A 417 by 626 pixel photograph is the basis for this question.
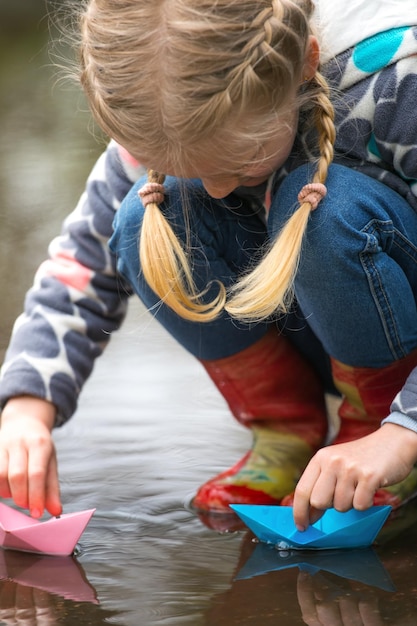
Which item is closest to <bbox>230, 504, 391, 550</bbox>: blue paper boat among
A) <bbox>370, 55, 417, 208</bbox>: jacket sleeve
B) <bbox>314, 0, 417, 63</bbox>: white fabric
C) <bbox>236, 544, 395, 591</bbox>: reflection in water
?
<bbox>236, 544, 395, 591</bbox>: reflection in water

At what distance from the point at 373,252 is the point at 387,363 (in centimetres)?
17

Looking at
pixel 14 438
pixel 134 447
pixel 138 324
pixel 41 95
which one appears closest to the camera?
pixel 14 438

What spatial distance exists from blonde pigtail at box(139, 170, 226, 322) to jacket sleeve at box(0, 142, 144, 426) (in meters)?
0.19

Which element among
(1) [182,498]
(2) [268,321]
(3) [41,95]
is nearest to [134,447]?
(1) [182,498]

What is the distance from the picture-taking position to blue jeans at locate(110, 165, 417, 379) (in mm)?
1361

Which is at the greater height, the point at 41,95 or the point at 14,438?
the point at 14,438

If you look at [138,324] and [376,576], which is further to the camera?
[138,324]

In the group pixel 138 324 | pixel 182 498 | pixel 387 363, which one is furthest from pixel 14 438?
pixel 138 324

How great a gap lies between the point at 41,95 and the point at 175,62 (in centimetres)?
273

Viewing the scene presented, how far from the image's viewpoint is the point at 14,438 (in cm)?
144

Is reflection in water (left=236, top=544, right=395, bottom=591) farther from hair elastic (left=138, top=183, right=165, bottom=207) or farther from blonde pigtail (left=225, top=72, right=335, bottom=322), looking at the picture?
hair elastic (left=138, top=183, right=165, bottom=207)

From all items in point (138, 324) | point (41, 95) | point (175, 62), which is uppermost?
point (175, 62)

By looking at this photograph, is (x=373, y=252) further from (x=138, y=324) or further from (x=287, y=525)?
(x=138, y=324)

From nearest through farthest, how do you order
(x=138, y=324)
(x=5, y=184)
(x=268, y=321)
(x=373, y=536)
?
(x=373, y=536) < (x=268, y=321) < (x=138, y=324) < (x=5, y=184)
